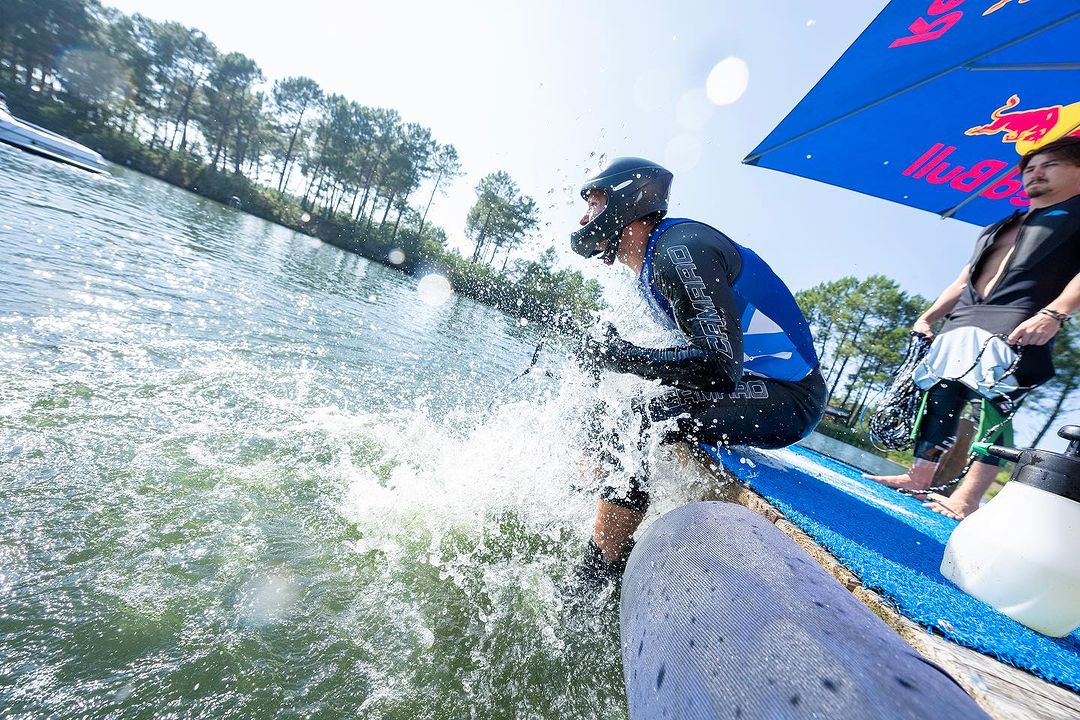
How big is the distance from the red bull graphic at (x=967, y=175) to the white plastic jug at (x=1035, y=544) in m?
4.21

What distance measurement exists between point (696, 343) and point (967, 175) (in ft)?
15.7

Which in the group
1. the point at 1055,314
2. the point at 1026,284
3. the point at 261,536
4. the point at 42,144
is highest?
the point at 1026,284

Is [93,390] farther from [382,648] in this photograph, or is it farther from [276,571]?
[382,648]

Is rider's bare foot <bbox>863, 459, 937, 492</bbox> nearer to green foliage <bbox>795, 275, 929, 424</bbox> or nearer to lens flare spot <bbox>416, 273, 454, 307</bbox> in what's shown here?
lens flare spot <bbox>416, 273, 454, 307</bbox>

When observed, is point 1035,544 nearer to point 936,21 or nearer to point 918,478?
point 918,478

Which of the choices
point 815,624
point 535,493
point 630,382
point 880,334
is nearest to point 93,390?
point 535,493

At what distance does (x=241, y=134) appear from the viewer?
58.6 metres

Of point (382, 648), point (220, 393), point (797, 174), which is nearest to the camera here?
point (382, 648)

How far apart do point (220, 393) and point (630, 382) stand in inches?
141

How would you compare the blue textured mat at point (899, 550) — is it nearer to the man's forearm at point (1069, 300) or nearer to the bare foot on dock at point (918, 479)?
the bare foot on dock at point (918, 479)

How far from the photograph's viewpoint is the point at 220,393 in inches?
148

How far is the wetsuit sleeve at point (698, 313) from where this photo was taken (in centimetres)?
238

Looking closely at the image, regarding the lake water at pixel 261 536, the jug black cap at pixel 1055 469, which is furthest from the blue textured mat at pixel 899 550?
the lake water at pixel 261 536

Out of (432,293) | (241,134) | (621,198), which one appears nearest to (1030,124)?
(621,198)
